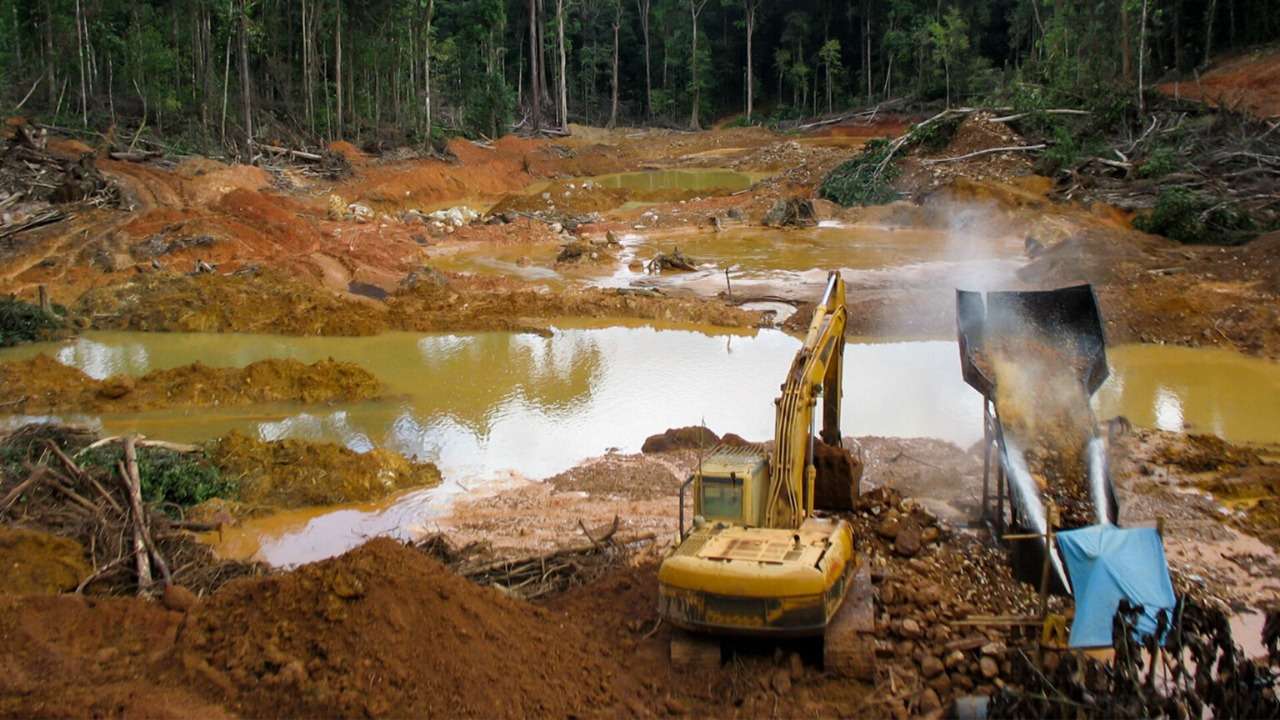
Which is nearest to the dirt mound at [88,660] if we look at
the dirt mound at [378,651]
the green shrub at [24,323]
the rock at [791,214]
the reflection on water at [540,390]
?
the dirt mound at [378,651]

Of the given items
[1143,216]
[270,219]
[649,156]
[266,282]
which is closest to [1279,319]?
[1143,216]

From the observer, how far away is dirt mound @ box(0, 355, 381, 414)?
14.5 meters

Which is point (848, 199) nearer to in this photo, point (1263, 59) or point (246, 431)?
point (1263, 59)

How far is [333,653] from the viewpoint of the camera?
6.39 metres

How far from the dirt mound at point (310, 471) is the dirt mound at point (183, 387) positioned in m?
2.64

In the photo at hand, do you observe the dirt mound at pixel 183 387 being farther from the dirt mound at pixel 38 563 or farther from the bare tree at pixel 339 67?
the bare tree at pixel 339 67

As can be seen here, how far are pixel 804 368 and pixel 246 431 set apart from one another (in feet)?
29.0

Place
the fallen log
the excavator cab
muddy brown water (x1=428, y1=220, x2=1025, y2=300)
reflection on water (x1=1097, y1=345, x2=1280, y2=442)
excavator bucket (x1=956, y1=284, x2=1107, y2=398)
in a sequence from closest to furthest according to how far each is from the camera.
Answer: the excavator cab → excavator bucket (x1=956, y1=284, x2=1107, y2=398) → reflection on water (x1=1097, y1=345, x2=1280, y2=442) → muddy brown water (x1=428, y1=220, x2=1025, y2=300) → the fallen log

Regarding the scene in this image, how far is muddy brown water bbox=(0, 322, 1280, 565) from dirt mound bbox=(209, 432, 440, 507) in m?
0.24

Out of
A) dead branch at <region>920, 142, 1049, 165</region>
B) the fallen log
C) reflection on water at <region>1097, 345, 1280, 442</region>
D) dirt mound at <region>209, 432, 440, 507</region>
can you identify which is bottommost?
dirt mound at <region>209, 432, 440, 507</region>

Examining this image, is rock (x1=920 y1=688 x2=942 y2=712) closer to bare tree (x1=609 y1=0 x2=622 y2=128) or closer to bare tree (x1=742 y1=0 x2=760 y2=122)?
bare tree (x1=742 y1=0 x2=760 y2=122)

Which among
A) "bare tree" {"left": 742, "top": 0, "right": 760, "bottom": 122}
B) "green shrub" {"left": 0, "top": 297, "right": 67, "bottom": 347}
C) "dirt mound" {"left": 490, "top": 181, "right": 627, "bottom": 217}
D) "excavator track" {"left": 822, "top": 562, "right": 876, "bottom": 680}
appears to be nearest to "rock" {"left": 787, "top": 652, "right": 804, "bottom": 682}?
"excavator track" {"left": 822, "top": 562, "right": 876, "bottom": 680}

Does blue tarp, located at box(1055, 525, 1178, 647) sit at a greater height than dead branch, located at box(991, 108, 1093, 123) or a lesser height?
lesser

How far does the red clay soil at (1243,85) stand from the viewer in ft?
96.0
